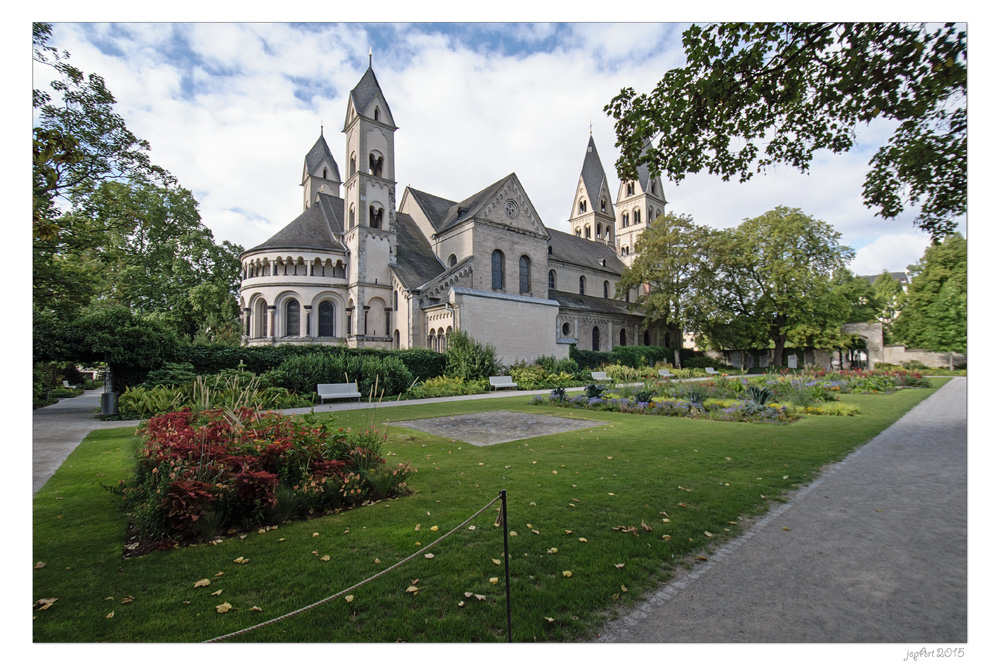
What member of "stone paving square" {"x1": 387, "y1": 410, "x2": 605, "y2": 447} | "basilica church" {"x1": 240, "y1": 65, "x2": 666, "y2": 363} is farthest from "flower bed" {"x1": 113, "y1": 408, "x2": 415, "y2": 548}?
"basilica church" {"x1": 240, "y1": 65, "x2": 666, "y2": 363}

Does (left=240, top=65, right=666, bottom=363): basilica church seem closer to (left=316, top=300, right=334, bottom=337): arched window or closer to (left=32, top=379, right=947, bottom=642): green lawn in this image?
(left=316, top=300, right=334, bottom=337): arched window

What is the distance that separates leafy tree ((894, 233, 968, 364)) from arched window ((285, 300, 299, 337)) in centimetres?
2980

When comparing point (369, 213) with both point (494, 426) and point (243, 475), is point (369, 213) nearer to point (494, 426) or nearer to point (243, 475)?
point (494, 426)

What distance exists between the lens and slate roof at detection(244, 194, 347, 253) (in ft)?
93.3

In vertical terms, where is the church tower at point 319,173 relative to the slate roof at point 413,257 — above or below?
above

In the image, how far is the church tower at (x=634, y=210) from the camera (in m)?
48.0

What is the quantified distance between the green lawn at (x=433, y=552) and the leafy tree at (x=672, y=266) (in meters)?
30.7

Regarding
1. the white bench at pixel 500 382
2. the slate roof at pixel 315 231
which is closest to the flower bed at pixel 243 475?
the white bench at pixel 500 382

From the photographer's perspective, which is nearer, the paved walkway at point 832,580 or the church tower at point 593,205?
the paved walkway at point 832,580

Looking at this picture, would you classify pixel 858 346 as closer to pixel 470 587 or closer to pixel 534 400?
pixel 534 400

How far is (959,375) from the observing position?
4039mm

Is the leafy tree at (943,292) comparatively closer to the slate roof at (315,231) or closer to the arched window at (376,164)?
the slate roof at (315,231)

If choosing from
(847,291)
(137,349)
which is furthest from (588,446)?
(847,291)
